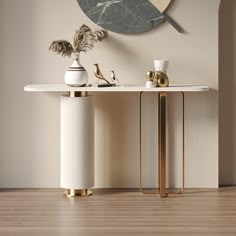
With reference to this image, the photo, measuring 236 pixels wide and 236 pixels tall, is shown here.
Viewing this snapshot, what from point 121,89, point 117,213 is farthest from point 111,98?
point 117,213

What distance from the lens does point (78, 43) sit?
4.98 metres

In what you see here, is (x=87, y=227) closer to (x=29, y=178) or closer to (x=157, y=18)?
(x=29, y=178)

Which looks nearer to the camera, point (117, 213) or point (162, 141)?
point (117, 213)

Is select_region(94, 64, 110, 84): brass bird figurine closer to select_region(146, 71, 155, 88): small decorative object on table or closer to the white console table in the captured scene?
the white console table

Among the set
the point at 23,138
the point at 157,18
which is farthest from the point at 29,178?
the point at 157,18

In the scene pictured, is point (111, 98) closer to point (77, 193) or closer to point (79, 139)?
point (79, 139)

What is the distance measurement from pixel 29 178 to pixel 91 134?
664 mm

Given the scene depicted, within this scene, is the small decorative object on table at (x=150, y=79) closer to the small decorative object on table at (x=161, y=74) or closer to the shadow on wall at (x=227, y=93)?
the small decorative object on table at (x=161, y=74)

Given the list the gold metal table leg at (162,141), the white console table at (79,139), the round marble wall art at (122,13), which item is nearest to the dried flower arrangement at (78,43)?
the round marble wall art at (122,13)

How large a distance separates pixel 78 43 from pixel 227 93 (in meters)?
1.23

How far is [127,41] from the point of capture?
203 inches

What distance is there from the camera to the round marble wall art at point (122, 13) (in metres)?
5.11

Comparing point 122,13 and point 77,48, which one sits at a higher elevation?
point 122,13

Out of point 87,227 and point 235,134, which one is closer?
point 87,227
